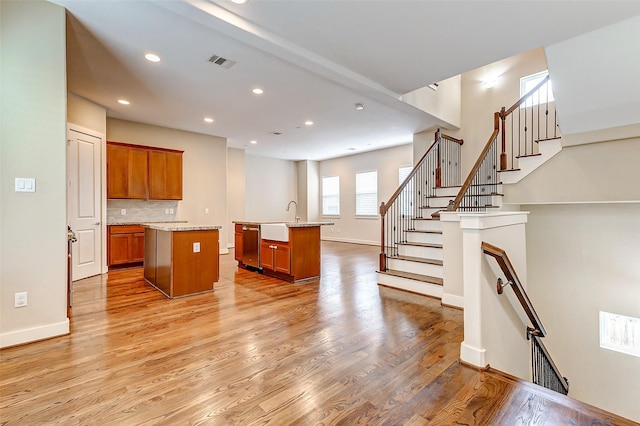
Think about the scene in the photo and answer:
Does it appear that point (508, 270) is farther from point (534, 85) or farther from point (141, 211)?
point (141, 211)

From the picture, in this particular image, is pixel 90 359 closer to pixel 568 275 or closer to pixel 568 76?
pixel 568 76

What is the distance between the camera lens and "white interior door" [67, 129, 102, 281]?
465 cm

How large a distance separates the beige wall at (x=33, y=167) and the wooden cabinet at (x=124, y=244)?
3.08 meters

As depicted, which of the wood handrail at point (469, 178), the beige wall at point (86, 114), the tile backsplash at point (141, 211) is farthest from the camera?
the tile backsplash at point (141, 211)

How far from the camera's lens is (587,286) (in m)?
4.34

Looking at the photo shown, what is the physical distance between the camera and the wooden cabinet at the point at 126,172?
5.55 m

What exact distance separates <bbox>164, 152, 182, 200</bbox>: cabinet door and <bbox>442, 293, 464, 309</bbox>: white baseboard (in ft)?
18.5

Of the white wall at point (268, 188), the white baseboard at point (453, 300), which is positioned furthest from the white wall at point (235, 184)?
the white baseboard at point (453, 300)

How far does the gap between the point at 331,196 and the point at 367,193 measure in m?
1.71

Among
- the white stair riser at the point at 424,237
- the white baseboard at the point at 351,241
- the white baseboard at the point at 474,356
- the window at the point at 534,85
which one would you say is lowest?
the white baseboard at the point at 474,356

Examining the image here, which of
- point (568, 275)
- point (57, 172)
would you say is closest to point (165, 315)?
Result: point (57, 172)

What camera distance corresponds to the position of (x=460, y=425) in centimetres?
157

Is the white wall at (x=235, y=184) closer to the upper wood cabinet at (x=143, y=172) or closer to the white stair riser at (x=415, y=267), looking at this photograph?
the upper wood cabinet at (x=143, y=172)

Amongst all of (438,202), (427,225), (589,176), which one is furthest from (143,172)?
(589,176)
